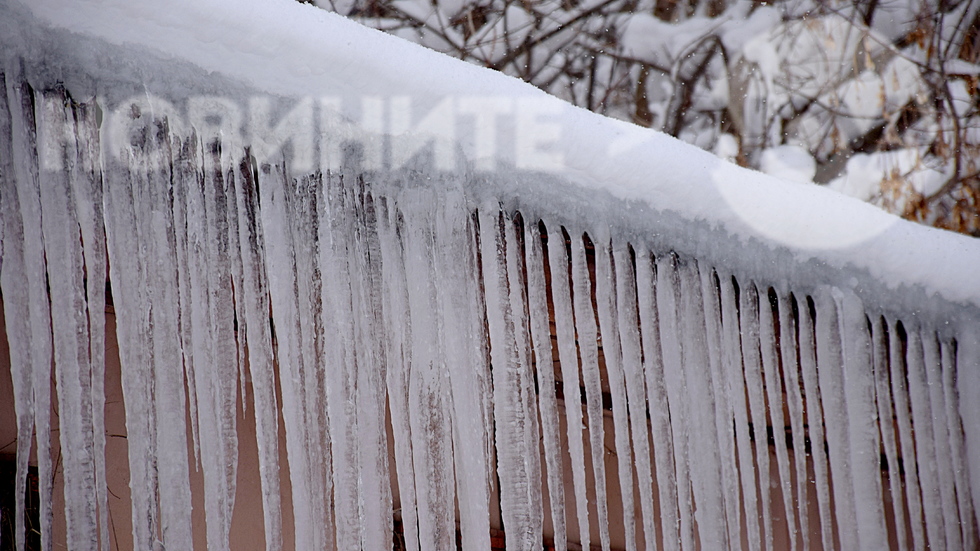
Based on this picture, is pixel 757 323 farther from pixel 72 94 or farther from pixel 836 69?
pixel 836 69

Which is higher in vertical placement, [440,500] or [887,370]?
[887,370]

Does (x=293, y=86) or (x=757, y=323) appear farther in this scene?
(x=757, y=323)

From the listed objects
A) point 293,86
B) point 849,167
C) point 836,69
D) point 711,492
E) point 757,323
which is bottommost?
point 711,492

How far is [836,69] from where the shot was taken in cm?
254

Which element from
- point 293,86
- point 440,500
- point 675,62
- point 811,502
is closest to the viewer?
point 293,86

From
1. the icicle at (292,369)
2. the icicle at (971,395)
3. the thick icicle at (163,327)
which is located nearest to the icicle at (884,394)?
the icicle at (971,395)

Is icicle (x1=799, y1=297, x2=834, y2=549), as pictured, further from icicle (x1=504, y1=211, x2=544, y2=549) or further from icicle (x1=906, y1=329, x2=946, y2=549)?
icicle (x1=504, y1=211, x2=544, y2=549)

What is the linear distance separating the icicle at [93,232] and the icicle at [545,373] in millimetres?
690

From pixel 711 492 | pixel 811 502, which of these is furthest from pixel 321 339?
pixel 811 502

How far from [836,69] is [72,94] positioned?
8.48ft

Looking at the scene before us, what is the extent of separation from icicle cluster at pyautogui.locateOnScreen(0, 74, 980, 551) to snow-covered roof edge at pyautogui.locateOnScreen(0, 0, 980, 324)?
0.07 metres

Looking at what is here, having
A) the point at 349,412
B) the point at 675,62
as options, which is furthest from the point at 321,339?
the point at 675,62

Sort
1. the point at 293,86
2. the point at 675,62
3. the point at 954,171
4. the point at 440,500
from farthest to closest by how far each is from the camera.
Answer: the point at 675,62 < the point at 954,171 < the point at 440,500 < the point at 293,86

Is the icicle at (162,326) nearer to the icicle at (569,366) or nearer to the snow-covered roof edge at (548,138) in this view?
the snow-covered roof edge at (548,138)
